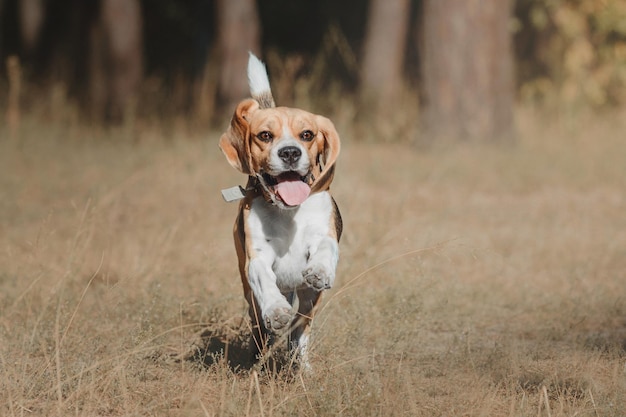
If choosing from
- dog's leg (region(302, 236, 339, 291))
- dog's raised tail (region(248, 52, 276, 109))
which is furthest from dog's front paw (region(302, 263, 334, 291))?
dog's raised tail (region(248, 52, 276, 109))

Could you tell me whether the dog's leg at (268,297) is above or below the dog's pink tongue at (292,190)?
below

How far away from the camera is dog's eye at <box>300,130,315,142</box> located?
4.83 m

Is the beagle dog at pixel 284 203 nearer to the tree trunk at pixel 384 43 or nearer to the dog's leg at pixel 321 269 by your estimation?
the dog's leg at pixel 321 269

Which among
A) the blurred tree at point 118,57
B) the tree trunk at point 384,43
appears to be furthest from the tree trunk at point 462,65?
the blurred tree at point 118,57

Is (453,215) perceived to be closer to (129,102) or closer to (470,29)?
(470,29)

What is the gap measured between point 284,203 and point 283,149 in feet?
0.81

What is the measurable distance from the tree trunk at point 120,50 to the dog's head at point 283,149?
449 inches

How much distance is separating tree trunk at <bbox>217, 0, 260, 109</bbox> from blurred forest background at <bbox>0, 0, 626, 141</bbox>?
0.02 meters

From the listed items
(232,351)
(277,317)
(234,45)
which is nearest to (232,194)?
(277,317)

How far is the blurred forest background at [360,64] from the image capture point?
12969mm

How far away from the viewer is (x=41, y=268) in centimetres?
627

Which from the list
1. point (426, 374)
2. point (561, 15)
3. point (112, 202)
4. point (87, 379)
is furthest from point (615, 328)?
point (561, 15)

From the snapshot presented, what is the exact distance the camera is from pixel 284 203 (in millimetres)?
4695

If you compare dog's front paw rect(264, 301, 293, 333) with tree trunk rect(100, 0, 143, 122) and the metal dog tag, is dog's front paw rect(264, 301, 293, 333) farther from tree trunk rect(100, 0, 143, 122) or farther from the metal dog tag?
tree trunk rect(100, 0, 143, 122)
